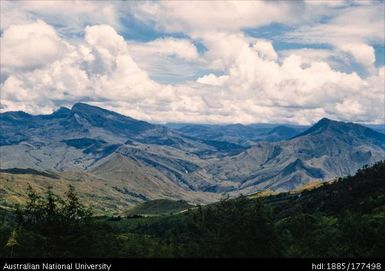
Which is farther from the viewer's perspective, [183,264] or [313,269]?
[183,264]

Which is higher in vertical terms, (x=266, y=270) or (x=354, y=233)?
(x=354, y=233)

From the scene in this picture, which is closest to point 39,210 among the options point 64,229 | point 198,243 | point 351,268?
point 64,229

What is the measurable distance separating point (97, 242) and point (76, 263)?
55.3 metres

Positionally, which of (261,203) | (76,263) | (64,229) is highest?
(261,203)

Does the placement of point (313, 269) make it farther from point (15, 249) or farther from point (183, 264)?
point (15, 249)

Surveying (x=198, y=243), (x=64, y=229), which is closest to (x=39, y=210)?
(x=64, y=229)

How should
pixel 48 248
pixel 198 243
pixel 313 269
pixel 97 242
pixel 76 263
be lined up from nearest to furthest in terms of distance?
pixel 313 269 < pixel 76 263 < pixel 48 248 < pixel 97 242 < pixel 198 243

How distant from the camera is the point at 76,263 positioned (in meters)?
78.3

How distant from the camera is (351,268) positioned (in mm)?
73750

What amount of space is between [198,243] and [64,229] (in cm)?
4343

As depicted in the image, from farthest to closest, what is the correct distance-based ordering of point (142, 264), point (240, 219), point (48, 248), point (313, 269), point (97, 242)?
point (97, 242) → point (240, 219) → point (48, 248) → point (142, 264) → point (313, 269)

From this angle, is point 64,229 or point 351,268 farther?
point 64,229

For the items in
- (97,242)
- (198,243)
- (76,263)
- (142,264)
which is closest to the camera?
(76,263)

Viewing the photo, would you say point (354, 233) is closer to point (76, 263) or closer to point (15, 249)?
point (76, 263)
